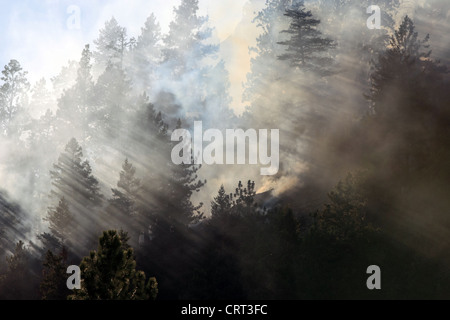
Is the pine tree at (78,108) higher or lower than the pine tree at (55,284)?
higher

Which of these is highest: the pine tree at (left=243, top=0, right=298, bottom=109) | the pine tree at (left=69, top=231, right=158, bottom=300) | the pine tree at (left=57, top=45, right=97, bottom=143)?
the pine tree at (left=243, top=0, right=298, bottom=109)

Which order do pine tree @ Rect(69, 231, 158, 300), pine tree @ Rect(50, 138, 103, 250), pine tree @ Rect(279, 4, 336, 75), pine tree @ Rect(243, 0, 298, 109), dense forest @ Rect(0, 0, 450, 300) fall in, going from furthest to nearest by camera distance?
pine tree @ Rect(243, 0, 298, 109)
pine tree @ Rect(279, 4, 336, 75)
pine tree @ Rect(50, 138, 103, 250)
dense forest @ Rect(0, 0, 450, 300)
pine tree @ Rect(69, 231, 158, 300)

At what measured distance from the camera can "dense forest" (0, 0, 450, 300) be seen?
17.1m

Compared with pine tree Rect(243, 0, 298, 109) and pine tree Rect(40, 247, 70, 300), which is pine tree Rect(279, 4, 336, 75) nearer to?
pine tree Rect(243, 0, 298, 109)

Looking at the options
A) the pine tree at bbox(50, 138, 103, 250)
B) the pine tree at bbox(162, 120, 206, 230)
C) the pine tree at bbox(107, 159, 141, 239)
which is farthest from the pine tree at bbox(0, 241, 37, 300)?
the pine tree at bbox(162, 120, 206, 230)

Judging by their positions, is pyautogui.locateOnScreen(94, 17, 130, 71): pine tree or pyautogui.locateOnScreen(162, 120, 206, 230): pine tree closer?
pyautogui.locateOnScreen(162, 120, 206, 230): pine tree

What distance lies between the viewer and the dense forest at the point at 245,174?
675 inches

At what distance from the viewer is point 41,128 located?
46.0 m

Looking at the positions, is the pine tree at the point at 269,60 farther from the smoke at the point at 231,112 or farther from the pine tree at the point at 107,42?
the pine tree at the point at 107,42

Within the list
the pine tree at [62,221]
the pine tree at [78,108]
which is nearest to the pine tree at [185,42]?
the pine tree at [78,108]

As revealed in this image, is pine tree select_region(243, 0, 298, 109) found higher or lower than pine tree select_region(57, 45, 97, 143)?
higher

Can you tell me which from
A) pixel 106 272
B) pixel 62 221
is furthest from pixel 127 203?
pixel 106 272

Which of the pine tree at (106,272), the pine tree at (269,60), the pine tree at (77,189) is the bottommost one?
the pine tree at (106,272)

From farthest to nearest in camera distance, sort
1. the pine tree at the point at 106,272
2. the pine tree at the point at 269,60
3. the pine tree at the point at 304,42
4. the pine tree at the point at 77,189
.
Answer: the pine tree at the point at 269,60 < the pine tree at the point at 304,42 < the pine tree at the point at 77,189 < the pine tree at the point at 106,272
